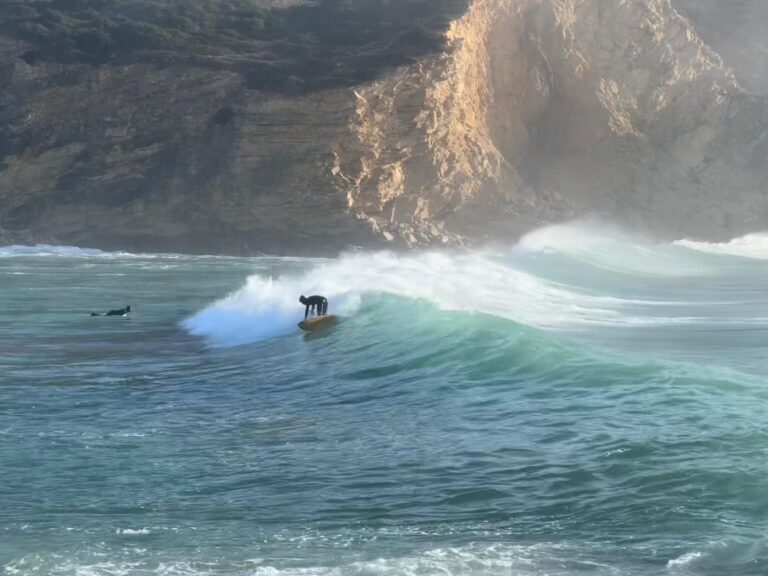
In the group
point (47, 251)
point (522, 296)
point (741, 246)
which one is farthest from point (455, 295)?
point (741, 246)

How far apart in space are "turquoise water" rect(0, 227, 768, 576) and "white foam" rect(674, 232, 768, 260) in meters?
25.2

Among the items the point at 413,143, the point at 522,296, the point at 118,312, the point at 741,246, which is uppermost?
the point at 413,143

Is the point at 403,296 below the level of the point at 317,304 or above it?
above

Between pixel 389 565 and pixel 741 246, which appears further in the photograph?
pixel 741 246

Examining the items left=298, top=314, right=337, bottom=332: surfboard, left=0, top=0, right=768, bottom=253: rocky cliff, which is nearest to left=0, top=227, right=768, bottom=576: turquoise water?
left=298, top=314, right=337, bottom=332: surfboard

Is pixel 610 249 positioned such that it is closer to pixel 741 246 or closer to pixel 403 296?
pixel 741 246

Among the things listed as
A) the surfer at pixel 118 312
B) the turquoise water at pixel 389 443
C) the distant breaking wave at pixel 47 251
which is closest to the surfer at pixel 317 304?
the turquoise water at pixel 389 443

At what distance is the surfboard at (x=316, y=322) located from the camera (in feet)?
64.7

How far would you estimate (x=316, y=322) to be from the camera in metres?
20.0

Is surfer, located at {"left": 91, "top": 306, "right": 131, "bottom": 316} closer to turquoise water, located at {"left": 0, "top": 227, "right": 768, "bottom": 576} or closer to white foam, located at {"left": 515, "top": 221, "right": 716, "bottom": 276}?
turquoise water, located at {"left": 0, "top": 227, "right": 768, "bottom": 576}

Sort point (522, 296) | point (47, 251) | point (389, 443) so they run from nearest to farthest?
point (389, 443) → point (522, 296) → point (47, 251)

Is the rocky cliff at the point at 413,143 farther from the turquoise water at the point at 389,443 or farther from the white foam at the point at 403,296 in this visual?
the turquoise water at the point at 389,443

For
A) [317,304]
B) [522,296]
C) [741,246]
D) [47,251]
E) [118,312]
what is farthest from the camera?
[741,246]

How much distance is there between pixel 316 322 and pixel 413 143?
25.6 meters
